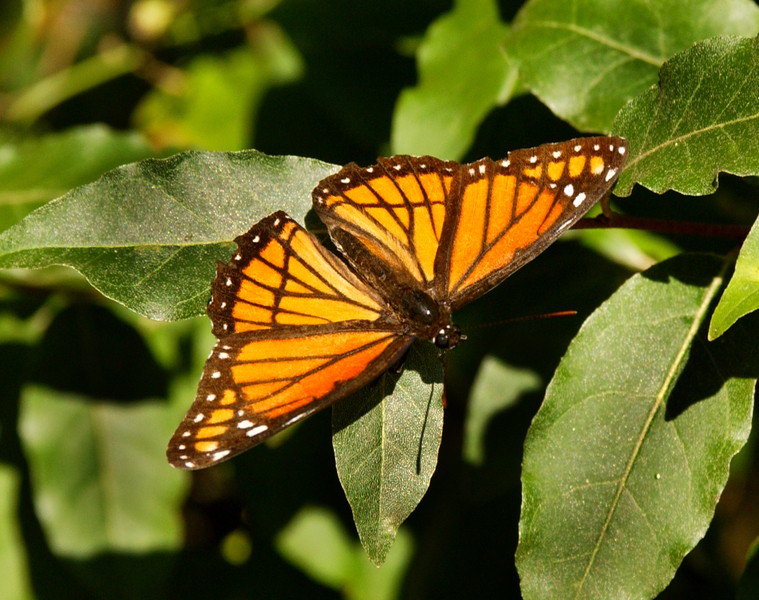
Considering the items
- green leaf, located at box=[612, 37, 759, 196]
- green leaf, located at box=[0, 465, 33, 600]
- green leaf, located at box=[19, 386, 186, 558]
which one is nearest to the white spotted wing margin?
green leaf, located at box=[612, 37, 759, 196]

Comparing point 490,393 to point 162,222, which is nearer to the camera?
point 162,222

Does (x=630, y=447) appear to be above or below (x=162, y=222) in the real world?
below

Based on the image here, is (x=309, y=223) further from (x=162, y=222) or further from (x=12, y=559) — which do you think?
(x=12, y=559)

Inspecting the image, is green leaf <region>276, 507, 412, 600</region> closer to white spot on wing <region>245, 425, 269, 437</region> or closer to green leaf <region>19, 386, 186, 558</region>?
green leaf <region>19, 386, 186, 558</region>

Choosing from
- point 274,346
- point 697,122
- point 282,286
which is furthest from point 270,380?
point 697,122

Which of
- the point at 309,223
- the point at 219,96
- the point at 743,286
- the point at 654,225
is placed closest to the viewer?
the point at 743,286
